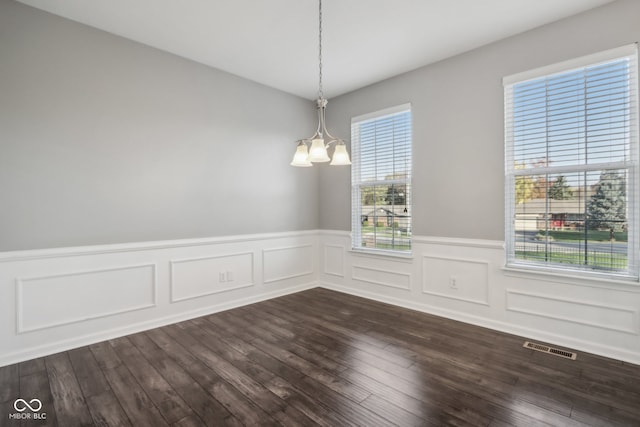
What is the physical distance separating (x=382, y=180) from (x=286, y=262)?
1.81 metres

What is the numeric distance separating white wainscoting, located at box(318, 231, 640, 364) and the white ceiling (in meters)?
2.09

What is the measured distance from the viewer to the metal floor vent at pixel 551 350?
2.63 meters

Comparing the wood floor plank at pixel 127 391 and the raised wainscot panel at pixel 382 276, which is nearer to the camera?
the wood floor plank at pixel 127 391

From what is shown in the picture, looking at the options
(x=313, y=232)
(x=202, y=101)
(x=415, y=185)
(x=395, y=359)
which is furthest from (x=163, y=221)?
(x=415, y=185)

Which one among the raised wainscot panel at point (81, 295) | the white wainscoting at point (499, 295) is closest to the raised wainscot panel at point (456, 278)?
the white wainscoting at point (499, 295)

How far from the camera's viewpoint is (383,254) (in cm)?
417

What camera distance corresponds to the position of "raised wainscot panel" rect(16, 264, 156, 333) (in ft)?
8.67

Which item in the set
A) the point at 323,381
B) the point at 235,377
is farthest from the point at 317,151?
the point at 235,377

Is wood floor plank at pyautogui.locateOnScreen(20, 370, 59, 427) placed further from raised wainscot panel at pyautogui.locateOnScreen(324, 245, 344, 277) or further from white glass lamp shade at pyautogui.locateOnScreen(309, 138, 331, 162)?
raised wainscot panel at pyautogui.locateOnScreen(324, 245, 344, 277)

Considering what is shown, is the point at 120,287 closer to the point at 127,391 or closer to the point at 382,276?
the point at 127,391

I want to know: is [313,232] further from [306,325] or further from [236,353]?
[236,353]

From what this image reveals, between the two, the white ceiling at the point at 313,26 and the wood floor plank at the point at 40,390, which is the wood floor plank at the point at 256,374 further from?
the white ceiling at the point at 313,26

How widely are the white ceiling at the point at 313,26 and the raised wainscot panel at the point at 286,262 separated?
2.44m

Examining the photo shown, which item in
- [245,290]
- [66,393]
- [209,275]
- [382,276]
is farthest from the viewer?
[382,276]
